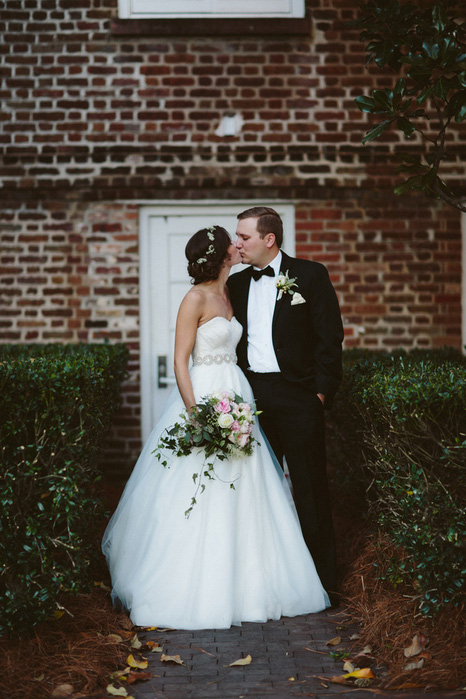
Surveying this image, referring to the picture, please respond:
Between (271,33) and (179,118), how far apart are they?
1092 millimetres

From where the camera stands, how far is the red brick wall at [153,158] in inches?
234

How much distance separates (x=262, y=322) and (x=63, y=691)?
2.27 meters

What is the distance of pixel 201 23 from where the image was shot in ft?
19.3

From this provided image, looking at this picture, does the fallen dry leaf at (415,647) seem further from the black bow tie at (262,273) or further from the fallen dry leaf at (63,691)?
the black bow tie at (262,273)

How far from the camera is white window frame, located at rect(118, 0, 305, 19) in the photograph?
5926mm

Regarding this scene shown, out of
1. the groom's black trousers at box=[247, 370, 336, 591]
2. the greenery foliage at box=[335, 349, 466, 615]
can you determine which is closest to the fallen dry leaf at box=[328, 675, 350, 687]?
the greenery foliage at box=[335, 349, 466, 615]

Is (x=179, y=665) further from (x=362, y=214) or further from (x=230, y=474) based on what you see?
(x=362, y=214)

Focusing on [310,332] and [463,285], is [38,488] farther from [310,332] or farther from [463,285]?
[463,285]

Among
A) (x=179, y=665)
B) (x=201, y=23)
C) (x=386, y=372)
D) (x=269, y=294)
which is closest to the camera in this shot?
(x=179, y=665)

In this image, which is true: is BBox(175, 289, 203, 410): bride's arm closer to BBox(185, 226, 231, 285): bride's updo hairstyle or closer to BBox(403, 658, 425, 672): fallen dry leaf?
BBox(185, 226, 231, 285): bride's updo hairstyle

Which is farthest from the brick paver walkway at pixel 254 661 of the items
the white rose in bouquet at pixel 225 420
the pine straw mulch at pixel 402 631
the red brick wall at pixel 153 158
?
the red brick wall at pixel 153 158

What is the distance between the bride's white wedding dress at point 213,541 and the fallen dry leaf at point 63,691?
2.45 ft

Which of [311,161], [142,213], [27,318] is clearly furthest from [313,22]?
[27,318]

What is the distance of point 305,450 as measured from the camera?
404cm
